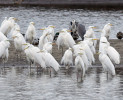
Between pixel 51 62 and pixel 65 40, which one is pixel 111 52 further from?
pixel 65 40

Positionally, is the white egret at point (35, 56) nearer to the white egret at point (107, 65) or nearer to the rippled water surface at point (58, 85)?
the rippled water surface at point (58, 85)

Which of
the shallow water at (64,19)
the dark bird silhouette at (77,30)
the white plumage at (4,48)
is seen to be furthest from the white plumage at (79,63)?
the shallow water at (64,19)

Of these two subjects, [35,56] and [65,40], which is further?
[65,40]

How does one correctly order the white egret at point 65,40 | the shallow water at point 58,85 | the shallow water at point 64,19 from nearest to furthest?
1. the shallow water at point 58,85
2. the white egret at point 65,40
3. the shallow water at point 64,19

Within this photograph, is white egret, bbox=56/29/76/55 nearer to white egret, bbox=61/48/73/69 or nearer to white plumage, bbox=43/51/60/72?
white egret, bbox=61/48/73/69

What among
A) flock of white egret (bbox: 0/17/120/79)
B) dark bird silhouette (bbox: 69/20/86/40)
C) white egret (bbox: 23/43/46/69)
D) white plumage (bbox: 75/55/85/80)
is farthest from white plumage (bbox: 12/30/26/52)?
dark bird silhouette (bbox: 69/20/86/40)

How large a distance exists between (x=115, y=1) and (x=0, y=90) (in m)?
61.6

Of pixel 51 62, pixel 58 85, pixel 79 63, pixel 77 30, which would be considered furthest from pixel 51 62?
pixel 77 30

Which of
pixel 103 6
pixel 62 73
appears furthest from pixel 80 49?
pixel 103 6

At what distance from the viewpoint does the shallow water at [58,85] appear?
13633 mm

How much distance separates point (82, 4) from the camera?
75.6 metres

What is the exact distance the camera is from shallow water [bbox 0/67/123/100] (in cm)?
1363

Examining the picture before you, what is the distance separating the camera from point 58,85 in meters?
15.3

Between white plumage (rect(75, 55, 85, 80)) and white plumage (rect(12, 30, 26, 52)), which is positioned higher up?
white plumage (rect(12, 30, 26, 52))
